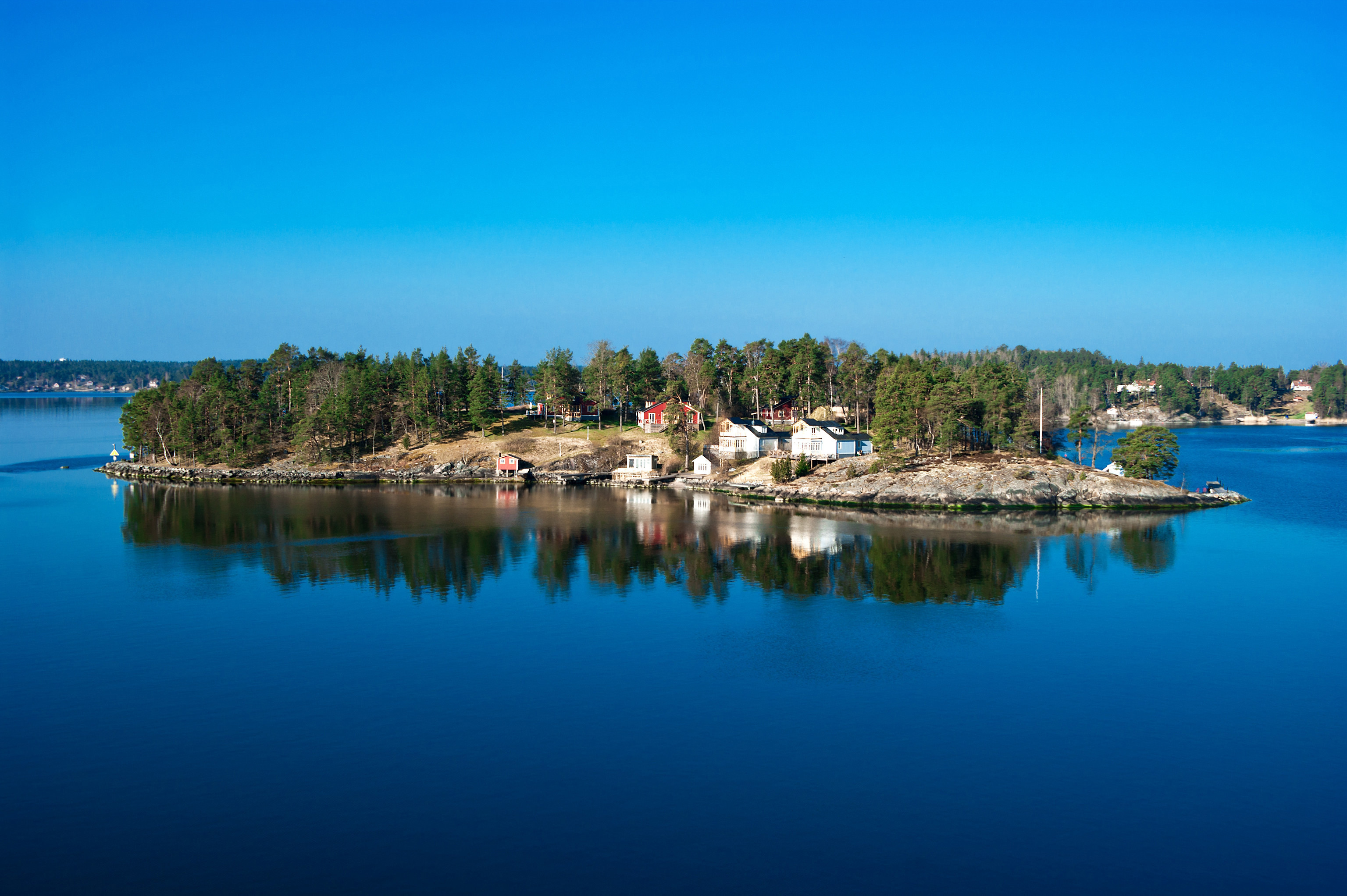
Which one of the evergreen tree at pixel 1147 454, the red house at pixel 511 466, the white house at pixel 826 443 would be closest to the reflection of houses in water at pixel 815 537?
the white house at pixel 826 443

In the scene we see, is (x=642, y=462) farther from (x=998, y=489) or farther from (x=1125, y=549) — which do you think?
(x=1125, y=549)

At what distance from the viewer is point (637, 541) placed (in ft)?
148

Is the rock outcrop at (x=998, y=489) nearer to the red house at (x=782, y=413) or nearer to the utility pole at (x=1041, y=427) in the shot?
the utility pole at (x=1041, y=427)

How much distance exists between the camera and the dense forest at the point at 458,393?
74.4 m

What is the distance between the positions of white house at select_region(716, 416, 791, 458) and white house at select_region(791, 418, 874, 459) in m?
3.05

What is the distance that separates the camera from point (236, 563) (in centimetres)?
3891

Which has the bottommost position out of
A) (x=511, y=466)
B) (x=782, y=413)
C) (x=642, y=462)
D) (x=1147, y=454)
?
(x=511, y=466)

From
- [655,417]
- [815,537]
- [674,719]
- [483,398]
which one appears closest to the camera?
[674,719]

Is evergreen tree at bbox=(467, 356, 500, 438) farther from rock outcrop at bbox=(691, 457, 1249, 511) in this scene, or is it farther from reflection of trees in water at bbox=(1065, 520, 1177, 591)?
reflection of trees in water at bbox=(1065, 520, 1177, 591)

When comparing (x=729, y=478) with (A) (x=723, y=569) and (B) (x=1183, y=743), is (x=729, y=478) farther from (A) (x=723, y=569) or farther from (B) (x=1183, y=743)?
(B) (x=1183, y=743)

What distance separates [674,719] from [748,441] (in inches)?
1948

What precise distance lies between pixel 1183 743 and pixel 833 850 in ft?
31.2

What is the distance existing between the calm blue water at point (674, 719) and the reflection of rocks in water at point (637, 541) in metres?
0.40

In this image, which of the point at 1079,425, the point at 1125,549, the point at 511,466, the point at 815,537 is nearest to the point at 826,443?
the point at 1079,425
